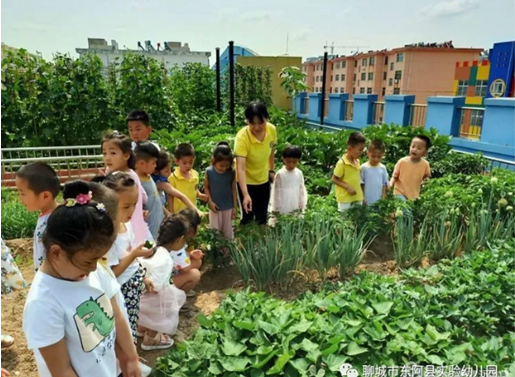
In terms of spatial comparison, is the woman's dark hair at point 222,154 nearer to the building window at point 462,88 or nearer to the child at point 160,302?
the child at point 160,302

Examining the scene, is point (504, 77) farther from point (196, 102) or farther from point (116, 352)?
point (116, 352)

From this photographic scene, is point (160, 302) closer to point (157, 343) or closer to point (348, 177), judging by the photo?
point (157, 343)

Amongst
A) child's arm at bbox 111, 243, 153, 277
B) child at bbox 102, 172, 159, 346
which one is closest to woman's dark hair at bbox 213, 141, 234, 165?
child at bbox 102, 172, 159, 346

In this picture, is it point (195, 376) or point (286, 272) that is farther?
point (286, 272)

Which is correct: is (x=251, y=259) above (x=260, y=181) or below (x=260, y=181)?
below

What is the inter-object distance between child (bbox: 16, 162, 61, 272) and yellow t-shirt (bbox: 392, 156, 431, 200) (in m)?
3.59

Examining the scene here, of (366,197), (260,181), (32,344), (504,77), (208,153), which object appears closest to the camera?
(32,344)

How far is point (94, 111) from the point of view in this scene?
25.3ft

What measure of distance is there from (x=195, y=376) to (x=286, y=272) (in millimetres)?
1238

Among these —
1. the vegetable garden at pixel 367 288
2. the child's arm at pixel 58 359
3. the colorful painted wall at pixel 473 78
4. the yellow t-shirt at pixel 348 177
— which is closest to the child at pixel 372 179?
the yellow t-shirt at pixel 348 177

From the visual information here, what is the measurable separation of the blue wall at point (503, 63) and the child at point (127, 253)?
12.7 m

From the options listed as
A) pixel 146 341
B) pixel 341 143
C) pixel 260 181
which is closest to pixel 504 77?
pixel 341 143

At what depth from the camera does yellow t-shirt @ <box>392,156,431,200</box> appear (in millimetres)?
4281

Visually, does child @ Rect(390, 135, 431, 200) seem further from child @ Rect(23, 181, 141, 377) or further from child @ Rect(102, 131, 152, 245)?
child @ Rect(23, 181, 141, 377)
